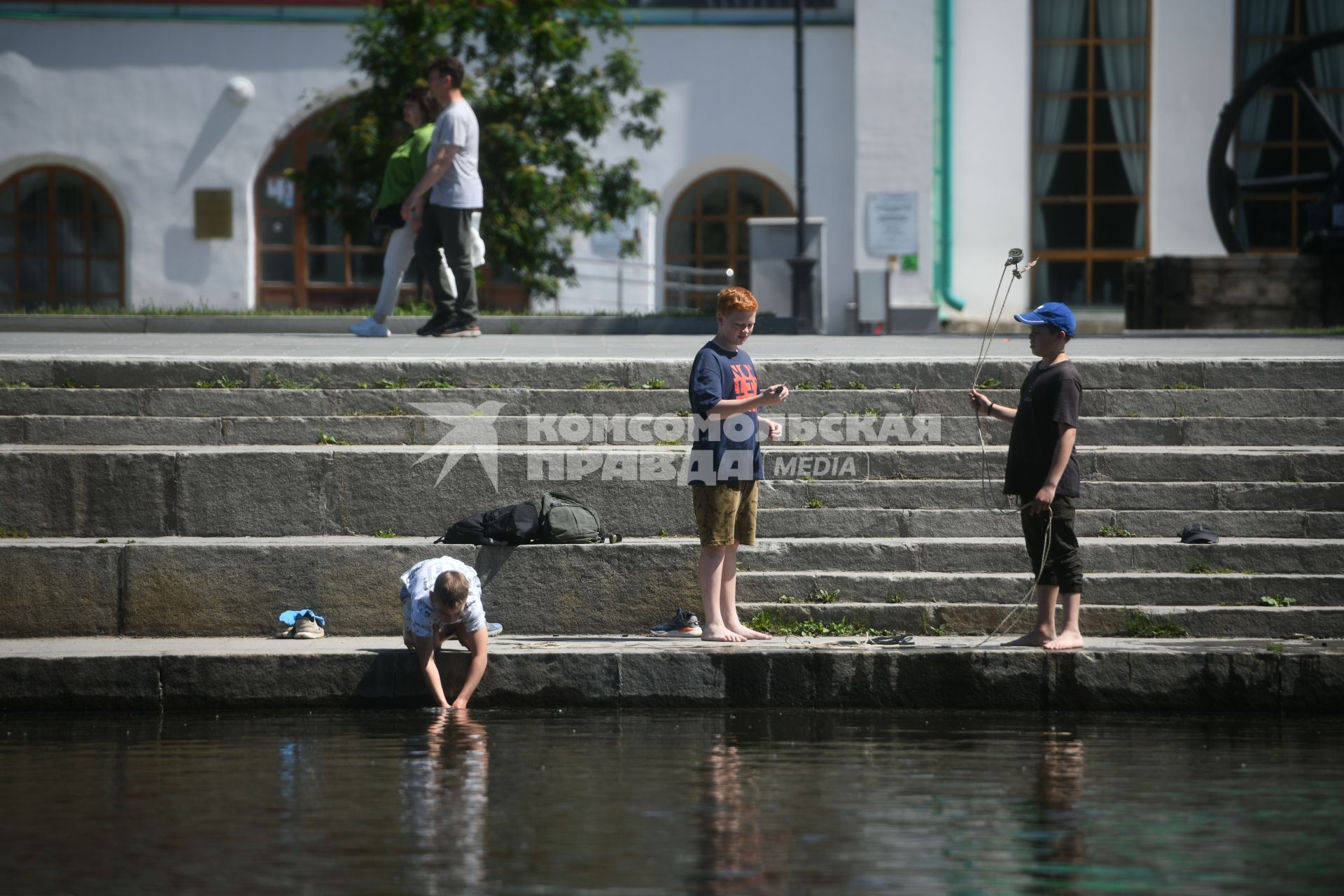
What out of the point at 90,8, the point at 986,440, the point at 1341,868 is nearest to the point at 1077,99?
the point at 90,8

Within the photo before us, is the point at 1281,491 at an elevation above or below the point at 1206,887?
above

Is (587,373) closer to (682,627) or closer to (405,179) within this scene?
(682,627)

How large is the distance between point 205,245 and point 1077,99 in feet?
38.9

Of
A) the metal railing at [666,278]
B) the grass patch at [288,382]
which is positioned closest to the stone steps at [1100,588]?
the grass patch at [288,382]

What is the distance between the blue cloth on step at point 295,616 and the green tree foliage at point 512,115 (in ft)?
35.3

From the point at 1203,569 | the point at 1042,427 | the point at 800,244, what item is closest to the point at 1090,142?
the point at 800,244

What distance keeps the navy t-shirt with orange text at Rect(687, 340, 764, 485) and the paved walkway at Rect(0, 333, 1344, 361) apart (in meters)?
2.69

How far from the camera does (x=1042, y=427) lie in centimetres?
762

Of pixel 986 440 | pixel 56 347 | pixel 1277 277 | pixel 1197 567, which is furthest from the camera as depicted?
pixel 1277 277

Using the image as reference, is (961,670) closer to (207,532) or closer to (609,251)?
(207,532)

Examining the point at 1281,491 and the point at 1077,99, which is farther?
the point at 1077,99

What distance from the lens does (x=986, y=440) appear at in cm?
954

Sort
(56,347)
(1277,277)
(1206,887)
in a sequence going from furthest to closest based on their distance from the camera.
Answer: (1277,277), (56,347), (1206,887)

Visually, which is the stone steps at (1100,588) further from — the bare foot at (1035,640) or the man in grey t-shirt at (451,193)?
the man in grey t-shirt at (451,193)
